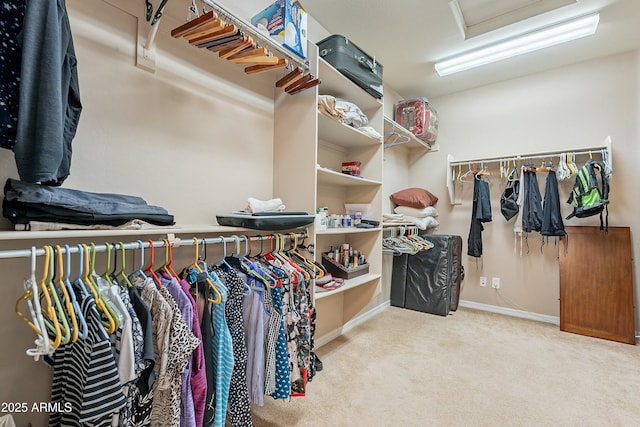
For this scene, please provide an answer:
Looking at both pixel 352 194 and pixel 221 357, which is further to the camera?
pixel 352 194

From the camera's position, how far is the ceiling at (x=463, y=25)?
2230 mm

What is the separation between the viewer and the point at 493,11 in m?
2.39

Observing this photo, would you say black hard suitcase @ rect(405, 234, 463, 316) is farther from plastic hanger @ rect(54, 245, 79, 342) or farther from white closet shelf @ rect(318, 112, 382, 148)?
plastic hanger @ rect(54, 245, 79, 342)

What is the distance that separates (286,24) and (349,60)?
2.06 feet

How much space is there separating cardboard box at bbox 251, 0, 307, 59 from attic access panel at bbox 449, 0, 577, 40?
1.35 metres

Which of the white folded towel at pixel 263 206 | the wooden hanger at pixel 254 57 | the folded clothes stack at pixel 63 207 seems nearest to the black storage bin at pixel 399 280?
the white folded towel at pixel 263 206

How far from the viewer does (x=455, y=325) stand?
2.99m

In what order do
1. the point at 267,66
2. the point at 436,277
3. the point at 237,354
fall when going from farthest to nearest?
the point at 436,277
the point at 267,66
the point at 237,354

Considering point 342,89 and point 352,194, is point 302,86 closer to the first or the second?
point 342,89

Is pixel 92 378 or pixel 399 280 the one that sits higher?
pixel 92 378

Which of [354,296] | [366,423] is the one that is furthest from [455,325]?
[366,423]

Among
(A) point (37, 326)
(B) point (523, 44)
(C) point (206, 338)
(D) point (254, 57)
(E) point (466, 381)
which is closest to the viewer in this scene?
(A) point (37, 326)

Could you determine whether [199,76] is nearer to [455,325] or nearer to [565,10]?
[565,10]

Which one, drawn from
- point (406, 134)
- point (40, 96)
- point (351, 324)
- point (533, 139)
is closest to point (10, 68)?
point (40, 96)
